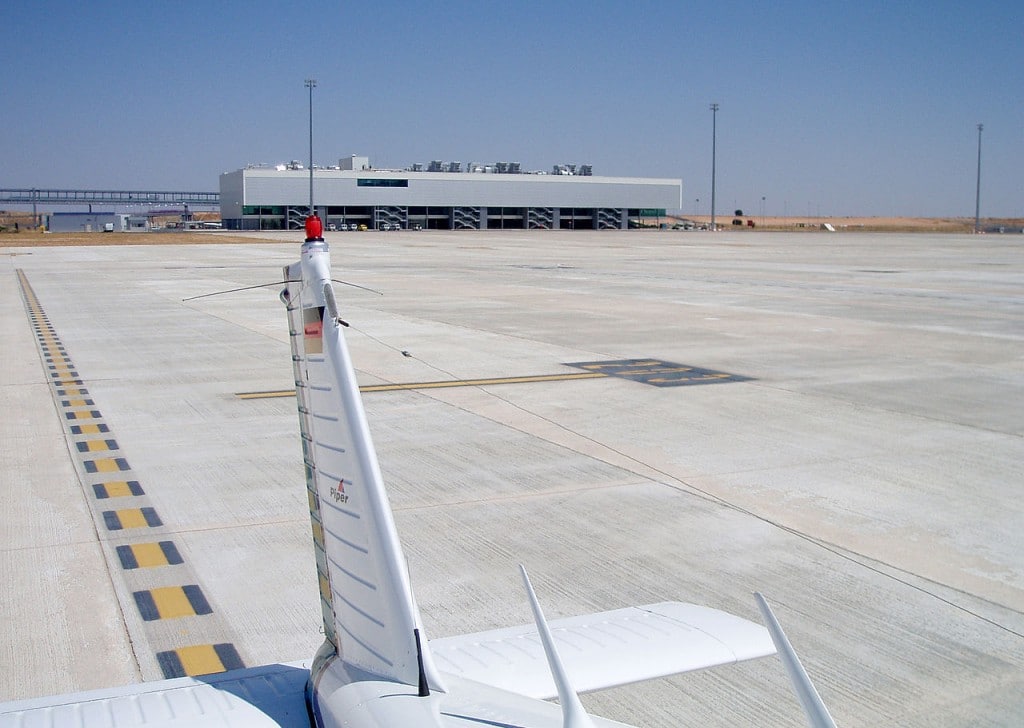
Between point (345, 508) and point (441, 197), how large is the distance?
132m

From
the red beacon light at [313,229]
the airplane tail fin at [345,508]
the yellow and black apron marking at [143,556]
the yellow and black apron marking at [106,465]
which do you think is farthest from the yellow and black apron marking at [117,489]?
the red beacon light at [313,229]

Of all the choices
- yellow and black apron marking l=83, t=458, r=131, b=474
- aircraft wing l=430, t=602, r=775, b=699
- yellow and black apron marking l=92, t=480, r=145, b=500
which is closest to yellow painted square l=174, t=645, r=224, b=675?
aircraft wing l=430, t=602, r=775, b=699

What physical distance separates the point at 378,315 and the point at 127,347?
22.5 feet

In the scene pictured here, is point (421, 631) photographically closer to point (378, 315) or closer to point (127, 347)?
point (127, 347)

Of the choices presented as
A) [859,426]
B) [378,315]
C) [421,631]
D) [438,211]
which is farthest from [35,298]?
[438,211]

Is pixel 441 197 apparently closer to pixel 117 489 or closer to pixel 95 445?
pixel 95 445

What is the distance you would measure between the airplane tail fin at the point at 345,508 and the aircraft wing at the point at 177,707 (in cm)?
27

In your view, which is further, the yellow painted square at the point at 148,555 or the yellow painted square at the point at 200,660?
the yellow painted square at the point at 148,555

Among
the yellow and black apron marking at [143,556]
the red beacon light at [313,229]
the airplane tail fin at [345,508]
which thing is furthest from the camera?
the yellow and black apron marking at [143,556]

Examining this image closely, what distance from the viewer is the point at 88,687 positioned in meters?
6.20

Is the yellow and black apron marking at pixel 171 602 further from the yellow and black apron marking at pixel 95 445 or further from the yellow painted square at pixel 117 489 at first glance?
the yellow and black apron marking at pixel 95 445

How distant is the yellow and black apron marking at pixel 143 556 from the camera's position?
22.0ft

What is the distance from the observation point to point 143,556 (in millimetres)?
8602

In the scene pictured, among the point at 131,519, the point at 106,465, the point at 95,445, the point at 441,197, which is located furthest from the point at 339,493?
the point at 441,197
